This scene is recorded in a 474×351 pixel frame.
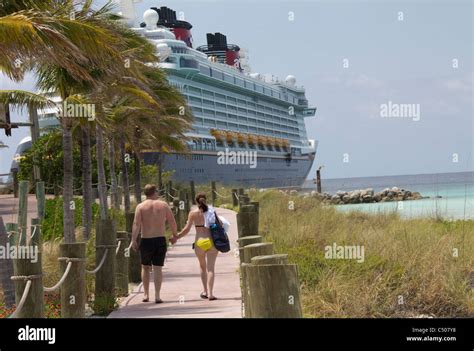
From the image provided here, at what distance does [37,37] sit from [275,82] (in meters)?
72.3

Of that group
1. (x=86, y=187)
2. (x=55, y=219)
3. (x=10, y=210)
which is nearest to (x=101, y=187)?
Result: (x=86, y=187)

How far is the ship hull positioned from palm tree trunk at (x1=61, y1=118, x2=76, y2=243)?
25.8m

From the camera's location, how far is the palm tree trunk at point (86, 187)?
16197 mm

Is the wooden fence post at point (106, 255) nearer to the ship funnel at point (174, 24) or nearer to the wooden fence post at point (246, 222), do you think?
the wooden fence post at point (246, 222)

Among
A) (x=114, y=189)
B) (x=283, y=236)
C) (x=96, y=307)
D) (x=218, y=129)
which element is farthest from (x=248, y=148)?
(x=96, y=307)

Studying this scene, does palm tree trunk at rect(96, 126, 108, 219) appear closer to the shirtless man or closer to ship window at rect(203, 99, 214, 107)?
the shirtless man

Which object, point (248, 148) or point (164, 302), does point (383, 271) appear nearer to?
point (164, 302)

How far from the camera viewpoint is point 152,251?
388 inches

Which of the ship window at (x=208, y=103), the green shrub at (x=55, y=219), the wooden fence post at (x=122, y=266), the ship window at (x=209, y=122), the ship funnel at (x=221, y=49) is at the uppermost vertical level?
the ship funnel at (x=221, y=49)

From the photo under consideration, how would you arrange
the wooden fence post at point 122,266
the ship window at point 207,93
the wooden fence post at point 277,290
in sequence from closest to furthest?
the wooden fence post at point 277,290 → the wooden fence post at point 122,266 → the ship window at point 207,93

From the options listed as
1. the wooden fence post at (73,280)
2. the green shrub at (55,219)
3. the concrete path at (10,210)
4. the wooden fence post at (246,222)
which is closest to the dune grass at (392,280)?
the wooden fence post at (246,222)

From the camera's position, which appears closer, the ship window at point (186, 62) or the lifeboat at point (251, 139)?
the ship window at point (186, 62)
